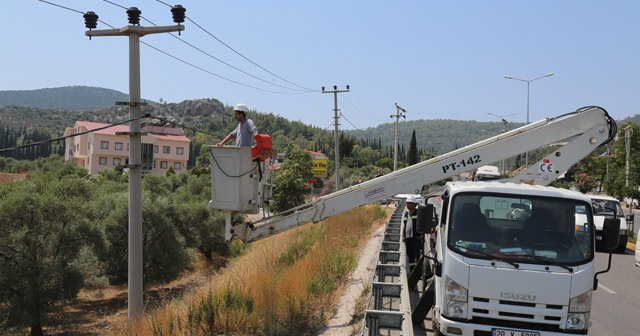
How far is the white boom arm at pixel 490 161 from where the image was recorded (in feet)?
31.1

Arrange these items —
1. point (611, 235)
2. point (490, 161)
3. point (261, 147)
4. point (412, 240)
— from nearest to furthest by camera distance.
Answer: point (611, 235)
point (261, 147)
point (490, 161)
point (412, 240)

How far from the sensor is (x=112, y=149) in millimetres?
91188

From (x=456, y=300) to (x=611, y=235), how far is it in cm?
208

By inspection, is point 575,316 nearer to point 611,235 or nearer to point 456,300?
point 611,235

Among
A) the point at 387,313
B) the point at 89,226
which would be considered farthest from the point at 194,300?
the point at 89,226

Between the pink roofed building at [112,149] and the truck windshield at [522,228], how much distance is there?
81.2m

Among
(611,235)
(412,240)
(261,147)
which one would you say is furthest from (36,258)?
(611,235)

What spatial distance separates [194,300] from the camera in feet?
28.2

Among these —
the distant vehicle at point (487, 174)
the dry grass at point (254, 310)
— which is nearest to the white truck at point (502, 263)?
the dry grass at point (254, 310)

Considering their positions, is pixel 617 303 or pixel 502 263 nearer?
pixel 502 263

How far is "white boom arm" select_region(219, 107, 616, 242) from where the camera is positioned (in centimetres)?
948

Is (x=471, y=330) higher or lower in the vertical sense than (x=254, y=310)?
higher

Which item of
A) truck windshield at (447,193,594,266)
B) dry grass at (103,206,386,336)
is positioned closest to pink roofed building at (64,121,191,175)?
dry grass at (103,206,386,336)

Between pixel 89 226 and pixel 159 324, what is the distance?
18486 millimetres
